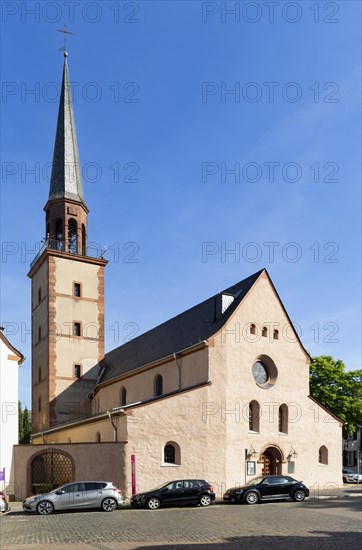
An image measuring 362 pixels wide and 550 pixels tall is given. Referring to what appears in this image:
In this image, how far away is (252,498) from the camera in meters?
27.6

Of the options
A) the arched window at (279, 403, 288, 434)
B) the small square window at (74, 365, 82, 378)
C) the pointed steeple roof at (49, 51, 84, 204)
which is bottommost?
the arched window at (279, 403, 288, 434)

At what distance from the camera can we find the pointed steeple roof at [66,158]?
49094 millimetres

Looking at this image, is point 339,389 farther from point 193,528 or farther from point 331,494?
point 193,528

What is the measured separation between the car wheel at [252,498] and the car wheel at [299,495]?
2.26 metres

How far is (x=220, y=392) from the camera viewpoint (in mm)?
33844

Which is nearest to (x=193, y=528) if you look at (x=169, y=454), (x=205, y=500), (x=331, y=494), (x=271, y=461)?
(x=205, y=500)

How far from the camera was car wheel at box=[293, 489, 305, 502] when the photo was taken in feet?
94.7

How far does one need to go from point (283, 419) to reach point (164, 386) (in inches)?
303

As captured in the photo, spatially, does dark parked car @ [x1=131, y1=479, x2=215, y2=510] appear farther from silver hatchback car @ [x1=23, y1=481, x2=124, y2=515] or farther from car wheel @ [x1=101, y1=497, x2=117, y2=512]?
car wheel @ [x1=101, y1=497, x2=117, y2=512]

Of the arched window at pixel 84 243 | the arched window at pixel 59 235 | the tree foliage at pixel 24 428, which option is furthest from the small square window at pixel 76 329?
the tree foliage at pixel 24 428

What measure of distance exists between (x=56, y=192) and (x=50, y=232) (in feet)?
11.1

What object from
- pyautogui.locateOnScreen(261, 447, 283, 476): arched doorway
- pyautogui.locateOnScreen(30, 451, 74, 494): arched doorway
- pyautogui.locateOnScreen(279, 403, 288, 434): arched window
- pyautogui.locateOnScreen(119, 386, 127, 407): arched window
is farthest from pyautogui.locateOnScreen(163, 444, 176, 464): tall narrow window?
pyautogui.locateOnScreen(119, 386, 127, 407): arched window

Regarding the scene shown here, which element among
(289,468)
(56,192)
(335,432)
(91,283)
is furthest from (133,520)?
(56,192)

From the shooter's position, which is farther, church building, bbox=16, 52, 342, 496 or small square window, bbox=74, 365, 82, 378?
small square window, bbox=74, 365, 82, 378
